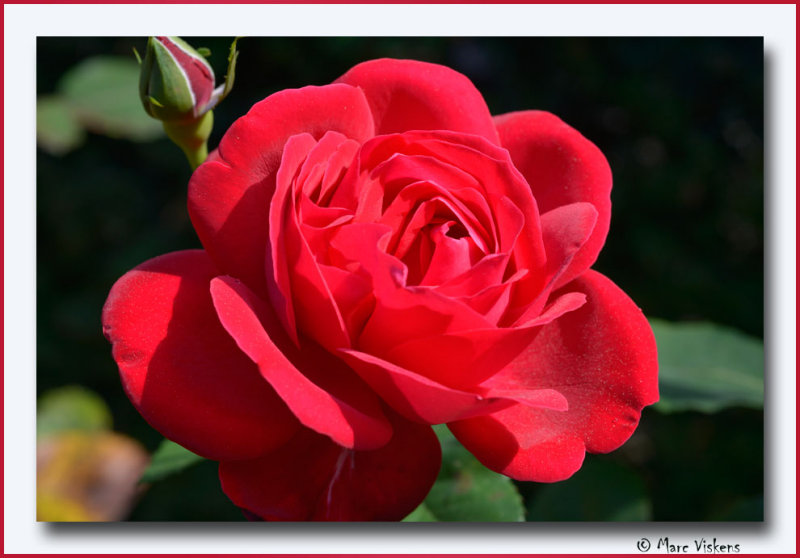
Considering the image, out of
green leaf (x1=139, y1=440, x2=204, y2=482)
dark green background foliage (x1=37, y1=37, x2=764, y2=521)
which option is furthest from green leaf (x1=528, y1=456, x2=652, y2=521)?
green leaf (x1=139, y1=440, x2=204, y2=482)

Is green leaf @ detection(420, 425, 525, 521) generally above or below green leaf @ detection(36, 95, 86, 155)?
below

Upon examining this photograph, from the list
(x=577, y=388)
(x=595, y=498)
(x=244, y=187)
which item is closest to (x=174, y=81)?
(x=244, y=187)

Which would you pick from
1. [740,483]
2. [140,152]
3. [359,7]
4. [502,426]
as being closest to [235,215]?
[502,426]

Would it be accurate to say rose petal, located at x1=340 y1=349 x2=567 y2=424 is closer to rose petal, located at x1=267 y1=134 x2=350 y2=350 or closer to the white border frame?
rose petal, located at x1=267 y1=134 x2=350 y2=350

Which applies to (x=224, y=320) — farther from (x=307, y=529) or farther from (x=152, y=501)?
(x=152, y=501)

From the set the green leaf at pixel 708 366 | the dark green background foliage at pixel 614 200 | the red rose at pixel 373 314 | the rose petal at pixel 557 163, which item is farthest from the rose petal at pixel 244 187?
the dark green background foliage at pixel 614 200

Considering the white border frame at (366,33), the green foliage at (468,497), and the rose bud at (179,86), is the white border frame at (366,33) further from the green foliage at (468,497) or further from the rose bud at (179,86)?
the rose bud at (179,86)
